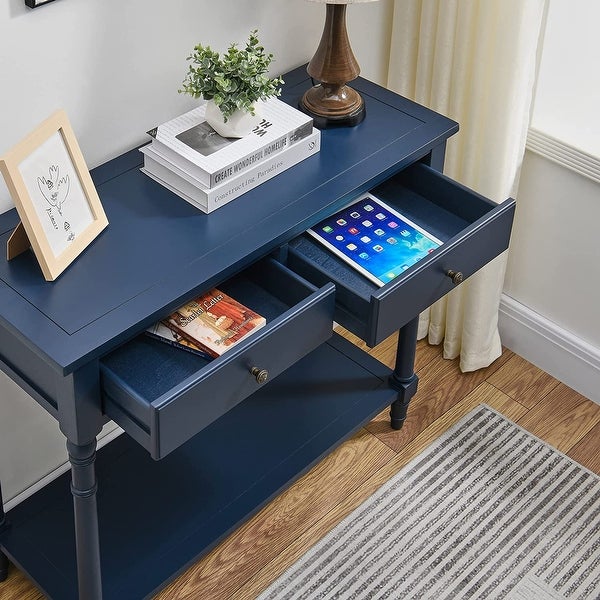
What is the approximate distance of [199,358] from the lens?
171 centimetres

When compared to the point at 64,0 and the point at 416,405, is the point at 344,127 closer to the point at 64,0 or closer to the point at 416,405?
the point at 64,0

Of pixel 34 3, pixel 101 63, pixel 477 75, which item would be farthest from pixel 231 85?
pixel 477 75

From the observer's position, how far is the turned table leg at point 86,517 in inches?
66.8

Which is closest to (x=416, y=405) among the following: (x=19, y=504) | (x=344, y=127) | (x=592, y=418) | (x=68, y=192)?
(x=592, y=418)

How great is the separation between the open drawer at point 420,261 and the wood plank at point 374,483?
1.98 ft

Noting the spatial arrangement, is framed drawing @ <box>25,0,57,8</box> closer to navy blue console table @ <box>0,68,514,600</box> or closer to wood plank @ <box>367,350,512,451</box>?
navy blue console table @ <box>0,68,514,600</box>

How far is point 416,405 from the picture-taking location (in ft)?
8.41

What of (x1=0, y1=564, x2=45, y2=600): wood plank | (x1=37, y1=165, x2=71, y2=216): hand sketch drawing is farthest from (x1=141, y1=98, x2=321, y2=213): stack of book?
(x1=0, y1=564, x2=45, y2=600): wood plank

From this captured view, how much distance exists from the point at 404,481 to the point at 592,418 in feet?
1.75

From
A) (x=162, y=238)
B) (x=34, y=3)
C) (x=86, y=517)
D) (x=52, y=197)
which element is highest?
(x=34, y=3)

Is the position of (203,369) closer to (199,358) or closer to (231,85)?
(199,358)

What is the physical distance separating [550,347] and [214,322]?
122 centimetres

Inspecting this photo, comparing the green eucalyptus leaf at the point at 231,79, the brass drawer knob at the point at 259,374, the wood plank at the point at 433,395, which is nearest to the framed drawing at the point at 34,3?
the green eucalyptus leaf at the point at 231,79

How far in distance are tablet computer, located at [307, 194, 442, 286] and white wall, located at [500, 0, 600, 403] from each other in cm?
61
